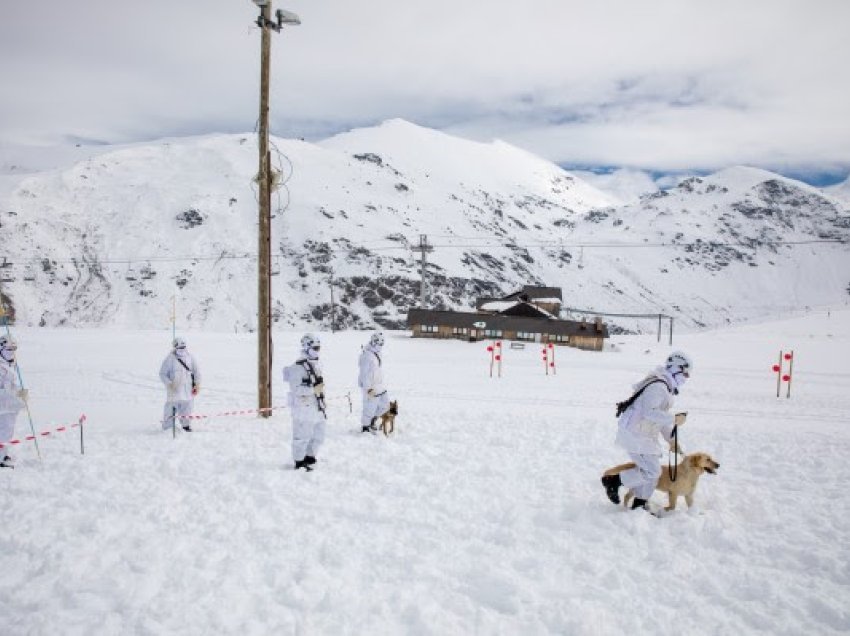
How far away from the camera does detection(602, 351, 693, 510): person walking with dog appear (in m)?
6.93

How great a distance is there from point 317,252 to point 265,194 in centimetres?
9421

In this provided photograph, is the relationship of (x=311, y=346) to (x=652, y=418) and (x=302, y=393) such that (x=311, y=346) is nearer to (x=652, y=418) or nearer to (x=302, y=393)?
(x=302, y=393)

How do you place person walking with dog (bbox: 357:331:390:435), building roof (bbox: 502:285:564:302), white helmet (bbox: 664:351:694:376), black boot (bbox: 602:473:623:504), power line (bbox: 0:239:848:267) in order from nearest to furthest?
white helmet (bbox: 664:351:694:376), black boot (bbox: 602:473:623:504), person walking with dog (bbox: 357:331:390:435), building roof (bbox: 502:285:564:302), power line (bbox: 0:239:848:267)

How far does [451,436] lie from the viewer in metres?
11.3

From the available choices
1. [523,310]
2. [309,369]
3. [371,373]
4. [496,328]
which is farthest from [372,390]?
[523,310]

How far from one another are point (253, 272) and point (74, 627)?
95016 mm

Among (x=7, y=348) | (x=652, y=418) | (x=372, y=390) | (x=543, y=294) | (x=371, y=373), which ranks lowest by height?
(x=372, y=390)

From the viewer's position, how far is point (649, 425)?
6969 mm

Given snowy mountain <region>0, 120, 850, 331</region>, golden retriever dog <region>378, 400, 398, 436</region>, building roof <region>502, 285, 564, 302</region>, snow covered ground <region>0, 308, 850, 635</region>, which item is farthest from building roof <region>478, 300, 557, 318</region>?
golden retriever dog <region>378, 400, 398, 436</region>

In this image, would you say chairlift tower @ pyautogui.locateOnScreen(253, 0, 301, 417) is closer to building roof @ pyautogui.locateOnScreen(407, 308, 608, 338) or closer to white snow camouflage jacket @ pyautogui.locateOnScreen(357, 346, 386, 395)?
white snow camouflage jacket @ pyautogui.locateOnScreen(357, 346, 386, 395)

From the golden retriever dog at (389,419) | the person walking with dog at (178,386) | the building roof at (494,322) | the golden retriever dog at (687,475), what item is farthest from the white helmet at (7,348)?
the building roof at (494,322)

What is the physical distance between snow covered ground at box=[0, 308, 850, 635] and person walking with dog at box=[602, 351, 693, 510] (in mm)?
515

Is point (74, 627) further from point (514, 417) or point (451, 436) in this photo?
point (514, 417)

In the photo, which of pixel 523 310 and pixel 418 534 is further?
pixel 523 310
